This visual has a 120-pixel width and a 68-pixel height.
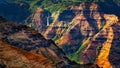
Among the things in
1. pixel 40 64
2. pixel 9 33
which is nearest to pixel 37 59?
pixel 40 64

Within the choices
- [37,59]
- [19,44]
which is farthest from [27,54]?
[19,44]

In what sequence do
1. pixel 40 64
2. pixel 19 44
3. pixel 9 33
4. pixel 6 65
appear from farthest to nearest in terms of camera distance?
1. pixel 19 44
2. pixel 9 33
3. pixel 40 64
4. pixel 6 65

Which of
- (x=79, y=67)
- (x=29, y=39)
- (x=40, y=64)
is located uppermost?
(x=40, y=64)

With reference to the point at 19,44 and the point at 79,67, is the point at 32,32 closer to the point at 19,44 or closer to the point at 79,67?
the point at 19,44

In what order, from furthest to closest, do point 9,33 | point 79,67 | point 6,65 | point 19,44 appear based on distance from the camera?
point 79,67, point 19,44, point 9,33, point 6,65

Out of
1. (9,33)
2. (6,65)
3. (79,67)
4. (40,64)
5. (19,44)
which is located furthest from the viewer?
(79,67)

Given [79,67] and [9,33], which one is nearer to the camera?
[9,33]

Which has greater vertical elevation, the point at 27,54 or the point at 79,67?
the point at 27,54

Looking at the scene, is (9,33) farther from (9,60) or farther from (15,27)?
(9,60)

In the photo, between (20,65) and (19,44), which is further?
(19,44)
